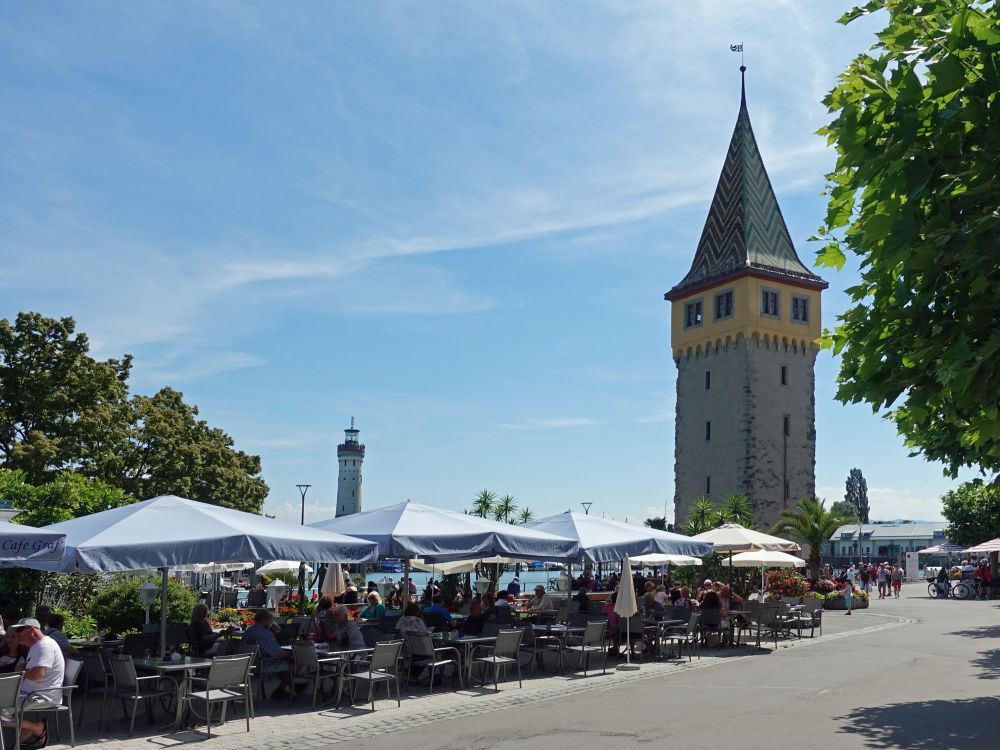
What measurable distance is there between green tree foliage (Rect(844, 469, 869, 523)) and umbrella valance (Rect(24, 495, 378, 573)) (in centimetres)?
14667

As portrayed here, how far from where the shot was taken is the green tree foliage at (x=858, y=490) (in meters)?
148

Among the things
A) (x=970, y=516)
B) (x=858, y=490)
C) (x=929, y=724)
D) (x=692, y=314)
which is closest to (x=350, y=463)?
(x=858, y=490)

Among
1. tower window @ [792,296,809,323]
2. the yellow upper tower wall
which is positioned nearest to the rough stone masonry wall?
the yellow upper tower wall

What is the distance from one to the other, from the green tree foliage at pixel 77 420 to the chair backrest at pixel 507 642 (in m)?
24.8

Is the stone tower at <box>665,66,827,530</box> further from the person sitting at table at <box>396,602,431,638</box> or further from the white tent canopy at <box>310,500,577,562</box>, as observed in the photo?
the person sitting at table at <box>396,602,431,638</box>

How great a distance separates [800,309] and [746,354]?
5631mm

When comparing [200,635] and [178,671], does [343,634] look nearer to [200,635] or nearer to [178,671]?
[200,635]

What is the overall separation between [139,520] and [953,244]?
912 centimetres

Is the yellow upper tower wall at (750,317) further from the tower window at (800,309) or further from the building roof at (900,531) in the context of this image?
the building roof at (900,531)

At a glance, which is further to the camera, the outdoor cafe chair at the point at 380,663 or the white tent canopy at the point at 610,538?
the white tent canopy at the point at 610,538

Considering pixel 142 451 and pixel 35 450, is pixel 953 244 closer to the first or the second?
pixel 35 450

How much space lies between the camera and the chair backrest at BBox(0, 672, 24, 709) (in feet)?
28.6

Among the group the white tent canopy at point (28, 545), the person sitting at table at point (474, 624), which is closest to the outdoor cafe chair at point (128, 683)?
the white tent canopy at point (28, 545)

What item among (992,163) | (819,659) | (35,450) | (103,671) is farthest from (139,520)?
(35,450)
